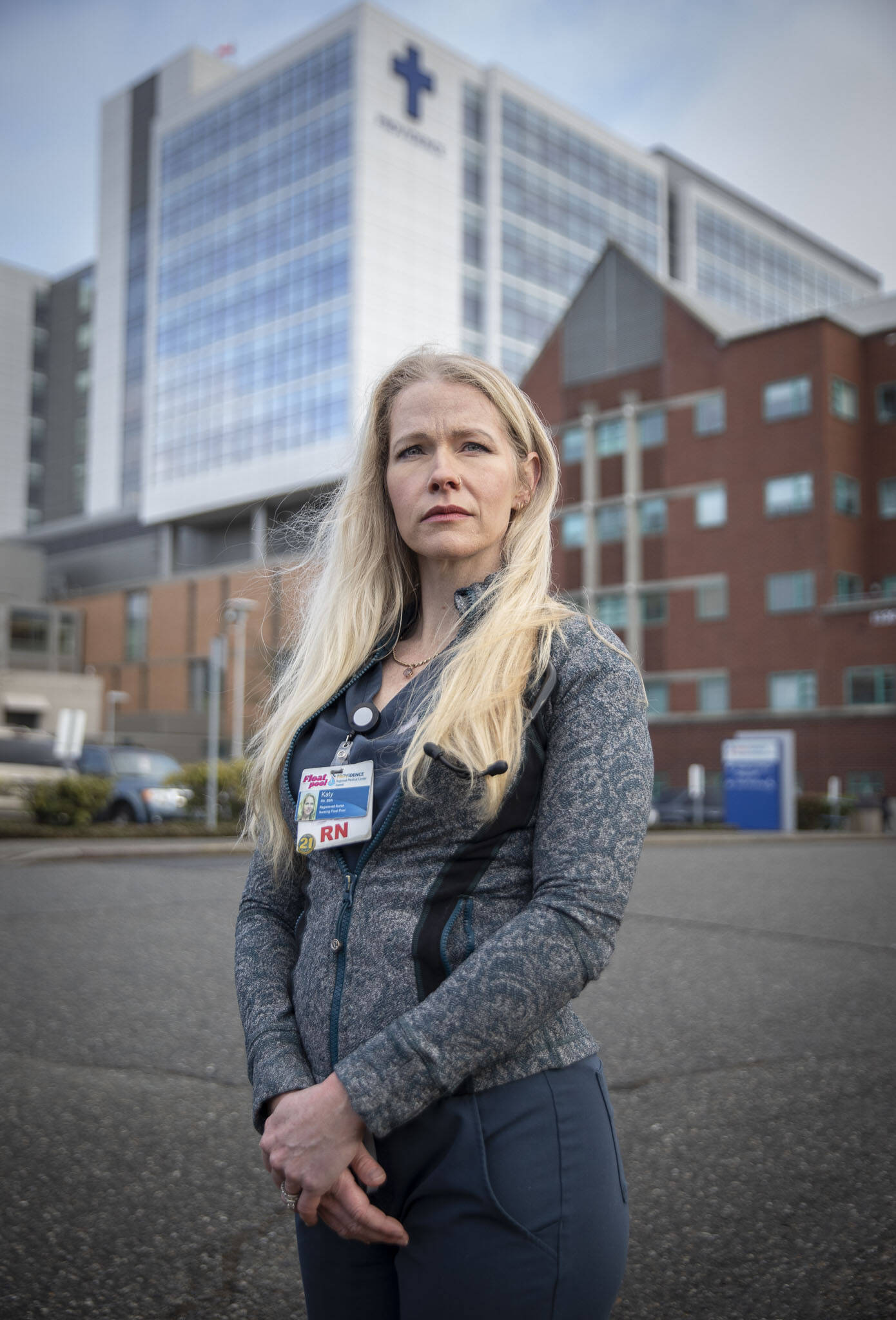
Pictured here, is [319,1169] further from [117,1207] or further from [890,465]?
[890,465]

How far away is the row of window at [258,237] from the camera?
222 feet

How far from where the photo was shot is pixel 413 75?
69625 mm

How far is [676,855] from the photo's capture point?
17.2m

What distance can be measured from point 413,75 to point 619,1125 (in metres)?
75.1

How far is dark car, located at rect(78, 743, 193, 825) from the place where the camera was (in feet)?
73.0

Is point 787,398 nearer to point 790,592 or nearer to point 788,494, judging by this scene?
point 788,494

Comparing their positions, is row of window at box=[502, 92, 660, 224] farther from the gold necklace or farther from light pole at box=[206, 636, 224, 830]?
the gold necklace

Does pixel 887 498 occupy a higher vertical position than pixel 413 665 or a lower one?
higher

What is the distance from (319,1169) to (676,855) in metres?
16.1

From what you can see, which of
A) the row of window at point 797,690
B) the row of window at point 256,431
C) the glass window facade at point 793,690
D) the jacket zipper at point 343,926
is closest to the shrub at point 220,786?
the row of window at point 797,690

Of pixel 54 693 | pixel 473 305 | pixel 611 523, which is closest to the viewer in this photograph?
pixel 611 523

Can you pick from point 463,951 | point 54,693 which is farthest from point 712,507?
point 54,693

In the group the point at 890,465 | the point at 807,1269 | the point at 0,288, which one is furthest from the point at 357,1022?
the point at 0,288

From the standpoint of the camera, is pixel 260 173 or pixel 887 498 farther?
pixel 260 173
